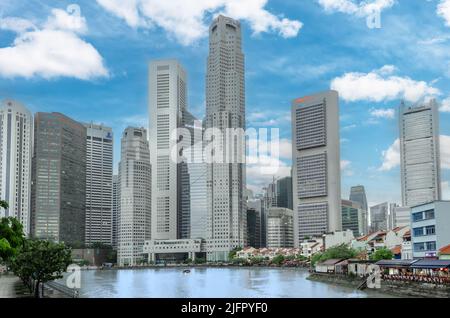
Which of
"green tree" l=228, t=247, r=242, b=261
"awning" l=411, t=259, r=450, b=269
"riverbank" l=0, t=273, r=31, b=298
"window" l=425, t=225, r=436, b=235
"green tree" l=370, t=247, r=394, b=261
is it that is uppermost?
"window" l=425, t=225, r=436, b=235

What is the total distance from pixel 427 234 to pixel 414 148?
17.1 feet

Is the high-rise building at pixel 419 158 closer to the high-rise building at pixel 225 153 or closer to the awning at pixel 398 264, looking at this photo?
the awning at pixel 398 264

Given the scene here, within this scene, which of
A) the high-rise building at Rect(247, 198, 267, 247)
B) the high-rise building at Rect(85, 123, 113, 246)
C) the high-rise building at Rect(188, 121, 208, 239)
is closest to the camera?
the high-rise building at Rect(85, 123, 113, 246)

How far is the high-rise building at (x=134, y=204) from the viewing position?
5869cm

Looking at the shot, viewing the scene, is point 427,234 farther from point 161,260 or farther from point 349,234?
point 161,260

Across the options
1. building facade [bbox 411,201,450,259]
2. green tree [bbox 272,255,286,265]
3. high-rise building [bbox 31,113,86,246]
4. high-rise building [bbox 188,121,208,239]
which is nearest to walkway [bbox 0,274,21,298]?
high-rise building [bbox 31,113,86,246]

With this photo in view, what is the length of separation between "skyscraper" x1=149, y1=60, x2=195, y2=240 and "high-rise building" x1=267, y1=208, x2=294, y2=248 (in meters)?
9.32

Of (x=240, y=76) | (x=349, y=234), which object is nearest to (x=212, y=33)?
(x=240, y=76)

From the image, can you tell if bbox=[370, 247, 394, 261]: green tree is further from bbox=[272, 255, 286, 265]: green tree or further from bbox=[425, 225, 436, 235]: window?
bbox=[272, 255, 286, 265]: green tree

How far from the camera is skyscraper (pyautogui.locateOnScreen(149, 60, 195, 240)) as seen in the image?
59572mm

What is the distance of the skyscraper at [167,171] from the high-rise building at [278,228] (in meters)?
9.32

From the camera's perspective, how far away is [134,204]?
61312 mm

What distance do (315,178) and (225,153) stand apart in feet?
34.1
